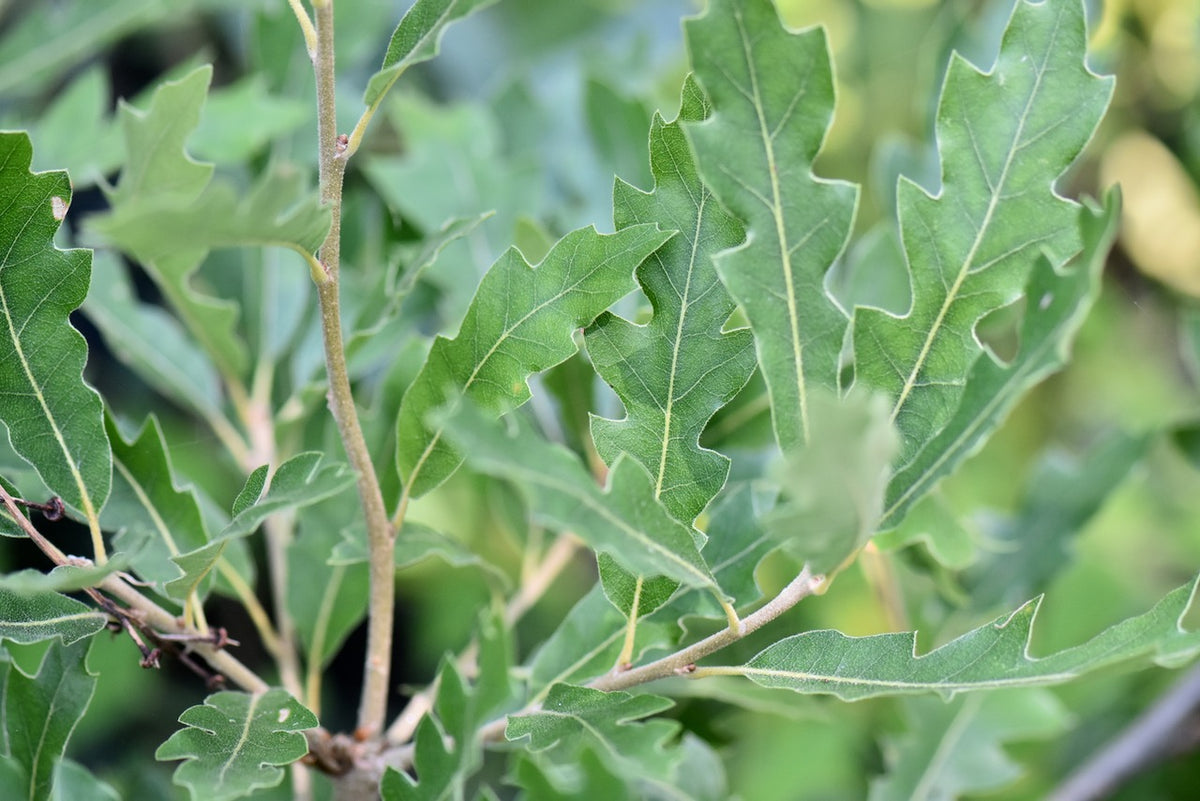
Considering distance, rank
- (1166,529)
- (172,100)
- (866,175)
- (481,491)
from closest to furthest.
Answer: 1. (172,100)
2. (481,491)
3. (866,175)
4. (1166,529)

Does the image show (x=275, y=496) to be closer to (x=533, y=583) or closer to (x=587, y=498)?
(x=587, y=498)

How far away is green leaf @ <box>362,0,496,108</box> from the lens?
52cm

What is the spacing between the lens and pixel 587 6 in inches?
61.7

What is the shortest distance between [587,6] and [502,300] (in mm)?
1102

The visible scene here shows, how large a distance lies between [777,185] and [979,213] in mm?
108

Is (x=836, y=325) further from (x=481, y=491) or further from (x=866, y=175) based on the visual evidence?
(x=866, y=175)

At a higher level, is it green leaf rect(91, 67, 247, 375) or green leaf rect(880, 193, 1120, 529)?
green leaf rect(91, 67, 247, 375)

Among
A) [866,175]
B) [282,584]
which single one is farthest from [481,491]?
[866,175]

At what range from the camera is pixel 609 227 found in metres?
1.07

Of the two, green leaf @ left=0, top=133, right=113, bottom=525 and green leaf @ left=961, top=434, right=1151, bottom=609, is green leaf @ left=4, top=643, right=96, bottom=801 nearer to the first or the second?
green leaf @ left=0, top=133, right=113, bottom=525

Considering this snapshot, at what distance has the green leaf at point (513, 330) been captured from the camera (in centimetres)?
56

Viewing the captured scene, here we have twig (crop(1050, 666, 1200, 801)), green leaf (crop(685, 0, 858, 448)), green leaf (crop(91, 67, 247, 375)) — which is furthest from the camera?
twig (crop(1050, 666, 1200, 801))

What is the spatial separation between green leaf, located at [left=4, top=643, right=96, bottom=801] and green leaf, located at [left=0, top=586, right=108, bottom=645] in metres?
0.05

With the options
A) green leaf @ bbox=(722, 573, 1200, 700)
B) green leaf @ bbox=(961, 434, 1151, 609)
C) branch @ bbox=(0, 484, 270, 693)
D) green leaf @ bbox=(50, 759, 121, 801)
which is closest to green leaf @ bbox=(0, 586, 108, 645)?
branch @ bbox=(0, 484, 270, 693)
